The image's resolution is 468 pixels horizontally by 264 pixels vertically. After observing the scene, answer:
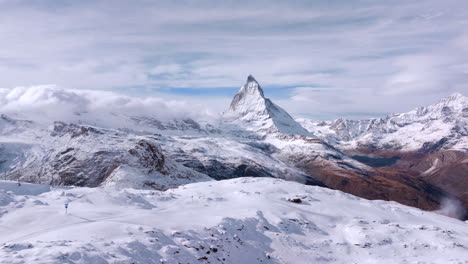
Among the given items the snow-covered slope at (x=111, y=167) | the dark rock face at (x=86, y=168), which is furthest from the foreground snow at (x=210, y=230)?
the dark rock face at (x=86, y=168)

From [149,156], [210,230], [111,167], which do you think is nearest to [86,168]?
[111,167]

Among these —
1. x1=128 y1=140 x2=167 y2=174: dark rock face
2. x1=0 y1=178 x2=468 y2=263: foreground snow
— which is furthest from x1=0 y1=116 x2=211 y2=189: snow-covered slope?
x1=0 y1=178 x2=468 y2=263: foreground snow

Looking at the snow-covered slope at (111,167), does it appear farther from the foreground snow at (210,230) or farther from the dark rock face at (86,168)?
the foreground snow at (210,230)

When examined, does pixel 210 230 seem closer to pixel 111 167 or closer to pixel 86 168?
pixel 111 167

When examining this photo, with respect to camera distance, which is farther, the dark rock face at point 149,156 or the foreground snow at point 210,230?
the dark rock face at point 149,156

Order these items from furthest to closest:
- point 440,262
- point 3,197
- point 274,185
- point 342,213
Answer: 1. point 274,185
2. point 342,213
3. point 3,197
4. point 440,262

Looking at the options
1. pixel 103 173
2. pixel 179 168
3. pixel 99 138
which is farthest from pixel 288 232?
pixel 99 138

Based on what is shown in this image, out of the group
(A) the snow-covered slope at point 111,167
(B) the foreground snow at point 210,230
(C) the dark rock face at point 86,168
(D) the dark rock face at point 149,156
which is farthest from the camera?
(C) the dark rock face at point 86,168

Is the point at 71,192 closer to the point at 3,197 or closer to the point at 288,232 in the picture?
the point at 3,197

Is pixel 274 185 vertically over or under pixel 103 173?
over
